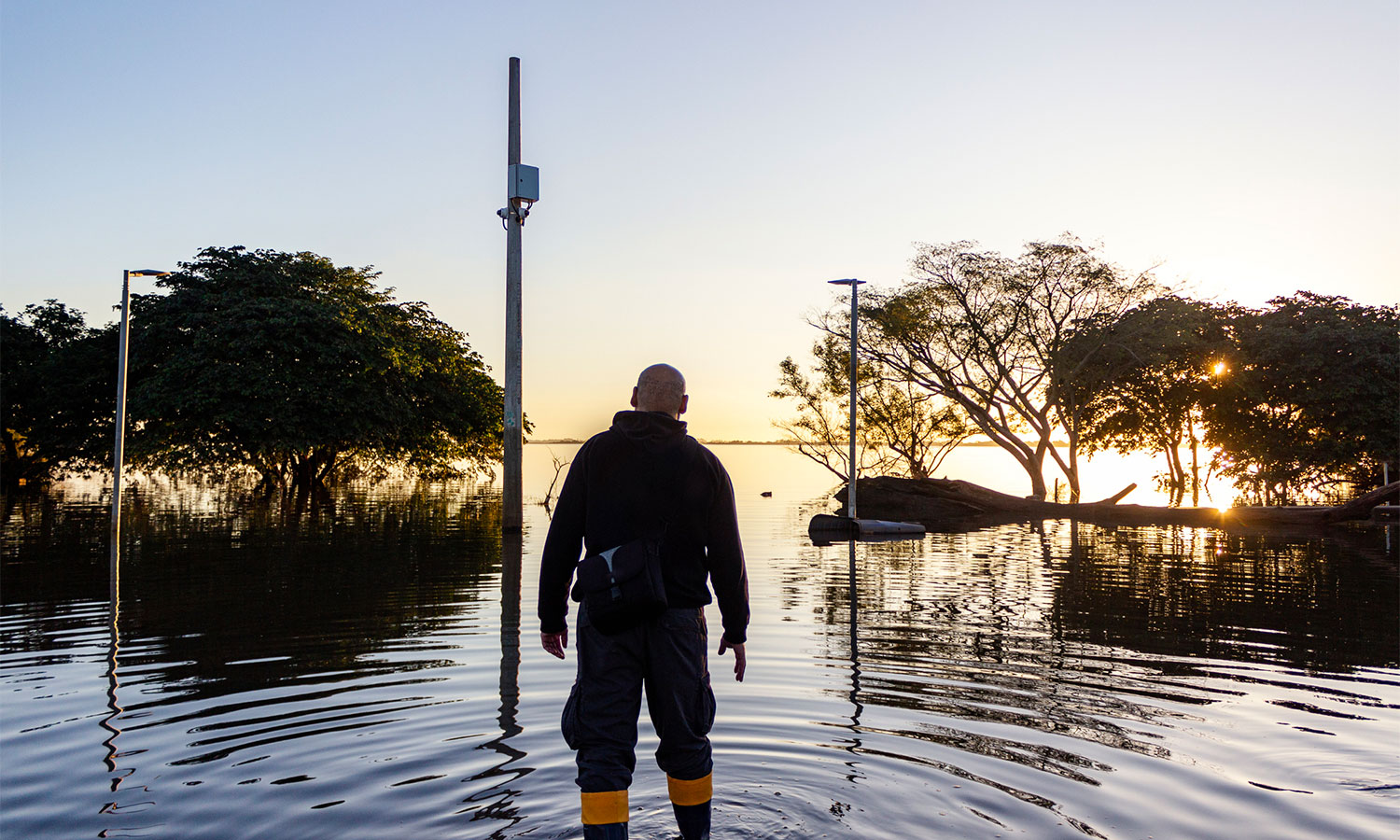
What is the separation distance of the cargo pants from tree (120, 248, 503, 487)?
1191 inches

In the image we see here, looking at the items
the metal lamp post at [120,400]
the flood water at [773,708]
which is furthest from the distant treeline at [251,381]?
the flood water at [773,708]

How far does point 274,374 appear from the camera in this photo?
32.0m

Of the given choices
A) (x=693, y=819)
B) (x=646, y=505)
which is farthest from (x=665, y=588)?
(x=693, y=819)

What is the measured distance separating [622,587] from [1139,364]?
37.0 metres

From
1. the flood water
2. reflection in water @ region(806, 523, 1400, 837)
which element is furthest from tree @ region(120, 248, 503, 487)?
reflection in water @ region(806, 523, 1400, 837)

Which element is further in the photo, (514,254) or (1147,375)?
(1147,375)

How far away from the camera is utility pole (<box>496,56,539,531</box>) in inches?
661

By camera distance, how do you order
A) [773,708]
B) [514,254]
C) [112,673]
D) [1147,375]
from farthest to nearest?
1. [1147,375]
2. [514,254]
3. [112,673]
4. [773,708]

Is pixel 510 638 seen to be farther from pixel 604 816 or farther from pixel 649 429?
pixel 649 429

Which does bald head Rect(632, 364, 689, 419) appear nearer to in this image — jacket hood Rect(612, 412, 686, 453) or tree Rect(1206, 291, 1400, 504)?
jacket hood Rect(612, 412, 686, 453)

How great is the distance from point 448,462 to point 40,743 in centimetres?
3738

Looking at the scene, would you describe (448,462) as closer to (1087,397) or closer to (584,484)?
(1087,397)

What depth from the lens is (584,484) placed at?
3.91 meters

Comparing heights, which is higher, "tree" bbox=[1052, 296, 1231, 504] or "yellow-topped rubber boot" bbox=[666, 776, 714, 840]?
"tree" bbox=[1052, 296, 1231, 504]
